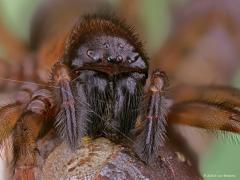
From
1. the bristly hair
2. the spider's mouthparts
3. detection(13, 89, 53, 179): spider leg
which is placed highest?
the bristly hair

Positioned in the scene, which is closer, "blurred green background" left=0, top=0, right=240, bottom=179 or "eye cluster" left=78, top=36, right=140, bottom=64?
"eye cluster" left=78, top=36, right=140, bottom=64

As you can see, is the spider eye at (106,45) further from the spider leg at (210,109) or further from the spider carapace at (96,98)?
the spider leg at (210,109)

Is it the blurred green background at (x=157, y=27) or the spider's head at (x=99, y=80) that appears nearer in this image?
the spider's head at (x=99, y=80)

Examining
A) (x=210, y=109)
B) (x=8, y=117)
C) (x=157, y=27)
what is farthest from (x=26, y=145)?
(x=157, y=27)

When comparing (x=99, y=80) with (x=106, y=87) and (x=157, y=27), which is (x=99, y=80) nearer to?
(x=106, y=87)

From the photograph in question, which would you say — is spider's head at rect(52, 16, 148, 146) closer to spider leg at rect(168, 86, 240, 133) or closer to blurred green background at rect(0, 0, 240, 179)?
spider leg at rect(168, 86, 240, 133)

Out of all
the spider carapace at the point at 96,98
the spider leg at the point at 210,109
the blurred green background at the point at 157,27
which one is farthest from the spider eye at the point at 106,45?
the blurred green background at the point at 157,27

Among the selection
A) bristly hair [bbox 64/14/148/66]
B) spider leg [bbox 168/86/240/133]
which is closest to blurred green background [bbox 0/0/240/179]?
spider leg [bbox 168/86/240/133]

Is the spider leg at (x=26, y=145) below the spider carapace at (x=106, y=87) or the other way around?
below
